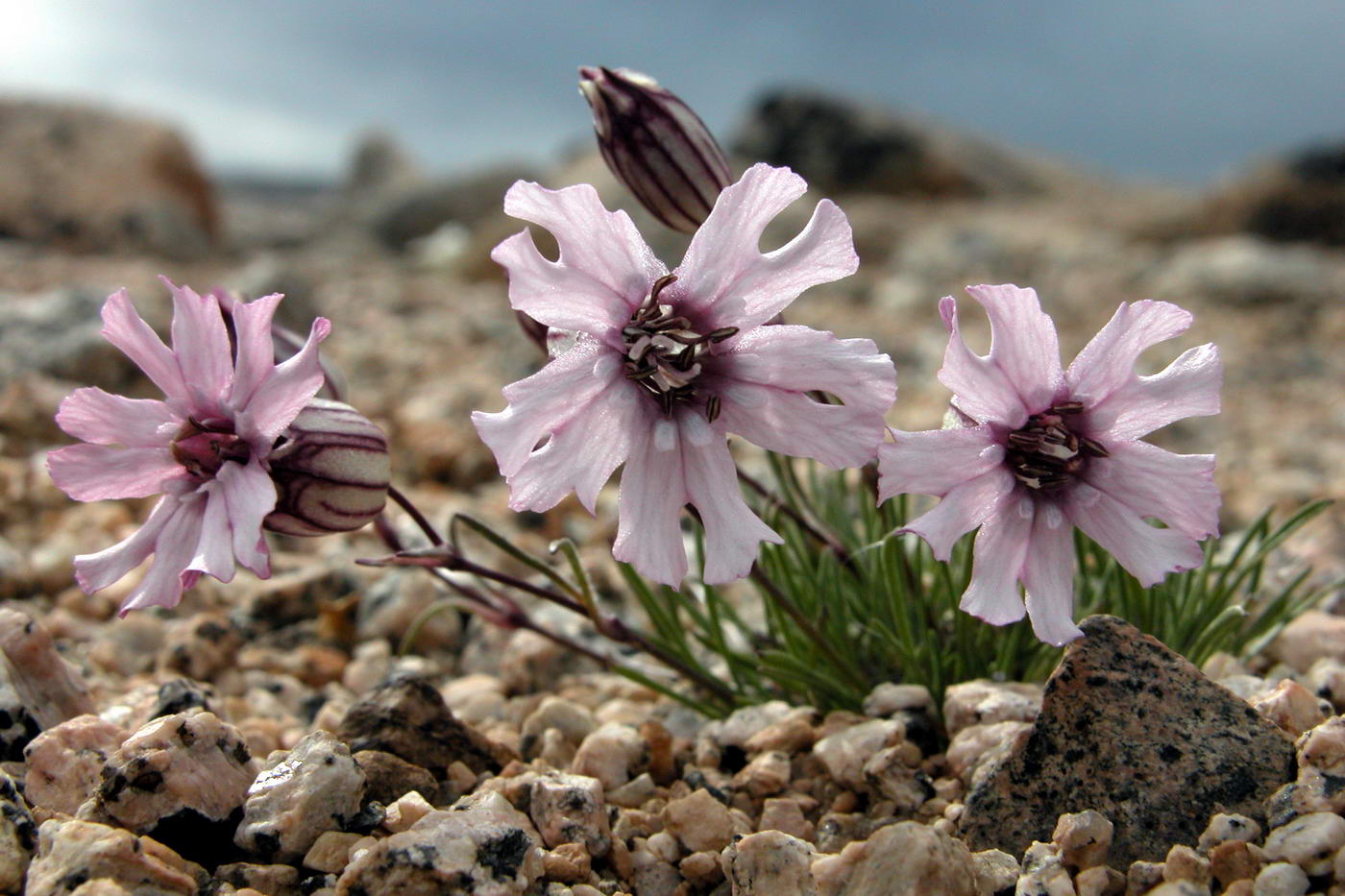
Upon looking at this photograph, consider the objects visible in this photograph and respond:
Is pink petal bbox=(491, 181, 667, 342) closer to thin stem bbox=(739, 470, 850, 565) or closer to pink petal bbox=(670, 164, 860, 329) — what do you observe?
pink petal bbox=(670, 164, 860, 329)

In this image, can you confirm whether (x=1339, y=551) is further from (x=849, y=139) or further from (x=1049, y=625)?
(x=849, y=139)

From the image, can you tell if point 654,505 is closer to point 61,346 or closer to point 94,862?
point 94,862

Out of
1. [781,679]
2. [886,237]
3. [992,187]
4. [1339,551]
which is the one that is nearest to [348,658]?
[781,679]

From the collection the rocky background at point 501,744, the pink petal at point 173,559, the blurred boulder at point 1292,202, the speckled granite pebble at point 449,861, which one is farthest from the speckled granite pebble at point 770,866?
the blurred boulder at point 1292,202

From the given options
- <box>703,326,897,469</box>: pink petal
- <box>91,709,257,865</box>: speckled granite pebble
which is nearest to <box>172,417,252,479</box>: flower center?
<box>91,709,257,865</box>: speckled granite pebble

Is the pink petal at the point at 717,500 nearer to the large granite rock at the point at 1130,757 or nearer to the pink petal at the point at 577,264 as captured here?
the pink petal at the point at 577,264

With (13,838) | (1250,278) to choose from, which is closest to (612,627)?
(13,838)
